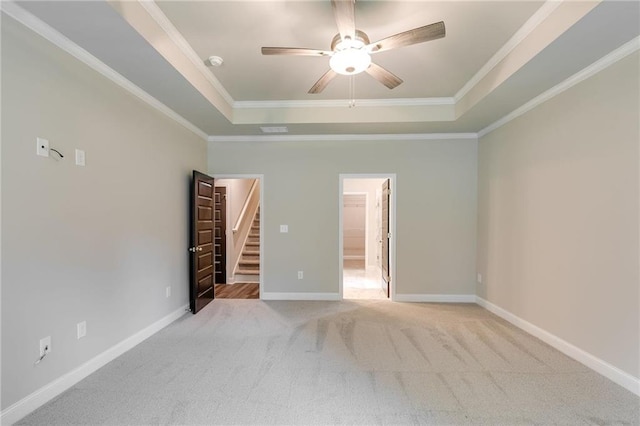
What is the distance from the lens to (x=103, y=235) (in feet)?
8.54

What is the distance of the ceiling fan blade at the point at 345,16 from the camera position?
1718mm

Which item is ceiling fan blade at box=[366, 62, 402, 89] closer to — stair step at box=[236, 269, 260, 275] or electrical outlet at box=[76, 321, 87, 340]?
electrical outlet at box=[76, 321, 87, 340]

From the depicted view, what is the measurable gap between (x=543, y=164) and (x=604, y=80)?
91cm

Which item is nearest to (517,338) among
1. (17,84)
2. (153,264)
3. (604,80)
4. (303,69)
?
(604,80)

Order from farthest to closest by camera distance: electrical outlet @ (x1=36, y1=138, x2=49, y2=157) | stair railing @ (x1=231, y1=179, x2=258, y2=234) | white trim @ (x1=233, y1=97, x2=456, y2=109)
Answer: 1. stair railing @ (x1=231, y1=179, x2=258, y2=234)
2. white trim @ (x1=233, y1=97, x2=456, y2=109)
3. electrical outlet @ (x1=36, y1=138, x2=49, y2=157)

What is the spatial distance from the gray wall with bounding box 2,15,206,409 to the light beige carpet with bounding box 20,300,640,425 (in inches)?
15.1

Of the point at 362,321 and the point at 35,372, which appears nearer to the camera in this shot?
the point at 35,372

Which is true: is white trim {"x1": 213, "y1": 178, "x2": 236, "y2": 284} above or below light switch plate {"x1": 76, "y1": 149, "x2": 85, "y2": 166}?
below

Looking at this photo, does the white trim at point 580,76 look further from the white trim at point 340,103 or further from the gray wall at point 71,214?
the gray wall at point 71,214

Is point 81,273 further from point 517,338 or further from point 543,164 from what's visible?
point 543,164

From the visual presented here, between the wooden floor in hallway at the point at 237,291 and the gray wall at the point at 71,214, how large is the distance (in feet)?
4.95

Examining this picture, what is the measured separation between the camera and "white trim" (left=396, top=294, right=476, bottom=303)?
4555mm

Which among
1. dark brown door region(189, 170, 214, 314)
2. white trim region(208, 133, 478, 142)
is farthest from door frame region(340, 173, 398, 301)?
dark brown door region(189, 170, 214, 314)

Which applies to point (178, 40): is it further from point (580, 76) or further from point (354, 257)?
point (354, 257)
